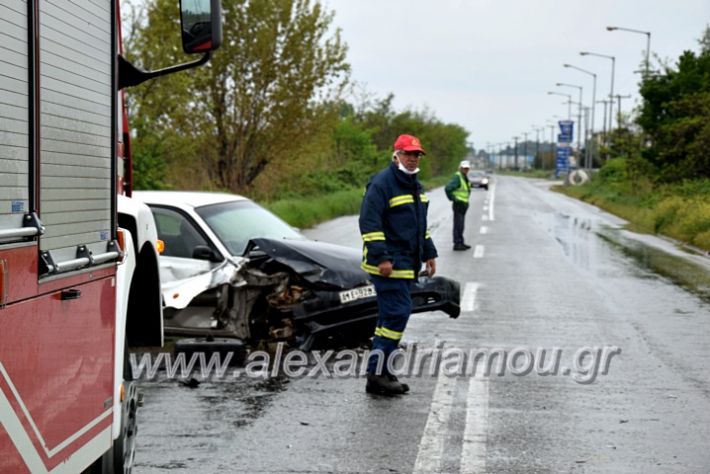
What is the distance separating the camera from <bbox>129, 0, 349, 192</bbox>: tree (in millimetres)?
27594

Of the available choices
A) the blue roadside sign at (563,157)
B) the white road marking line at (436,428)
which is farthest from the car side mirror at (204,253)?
the blue roadside sign at (563,157)

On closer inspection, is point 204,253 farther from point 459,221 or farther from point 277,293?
point 459,221

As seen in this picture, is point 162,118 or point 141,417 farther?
point 162,118

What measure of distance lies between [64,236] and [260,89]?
24.8 meters

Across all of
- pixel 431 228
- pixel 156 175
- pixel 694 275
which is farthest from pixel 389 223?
pixel 431 228

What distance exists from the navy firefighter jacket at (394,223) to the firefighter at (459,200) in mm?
12964

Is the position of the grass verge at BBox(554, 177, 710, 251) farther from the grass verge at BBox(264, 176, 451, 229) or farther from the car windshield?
the car windshield

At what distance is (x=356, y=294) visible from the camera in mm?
8727

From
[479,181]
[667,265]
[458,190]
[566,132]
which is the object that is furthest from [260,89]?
[566,132]

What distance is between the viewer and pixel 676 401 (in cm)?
745

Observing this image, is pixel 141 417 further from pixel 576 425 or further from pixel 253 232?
pixel 253 232

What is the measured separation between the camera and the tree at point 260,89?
2759 cm

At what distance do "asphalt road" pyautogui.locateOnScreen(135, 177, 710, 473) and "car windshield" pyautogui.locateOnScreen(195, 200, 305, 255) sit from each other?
159cm

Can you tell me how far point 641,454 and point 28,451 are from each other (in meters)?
3.81
